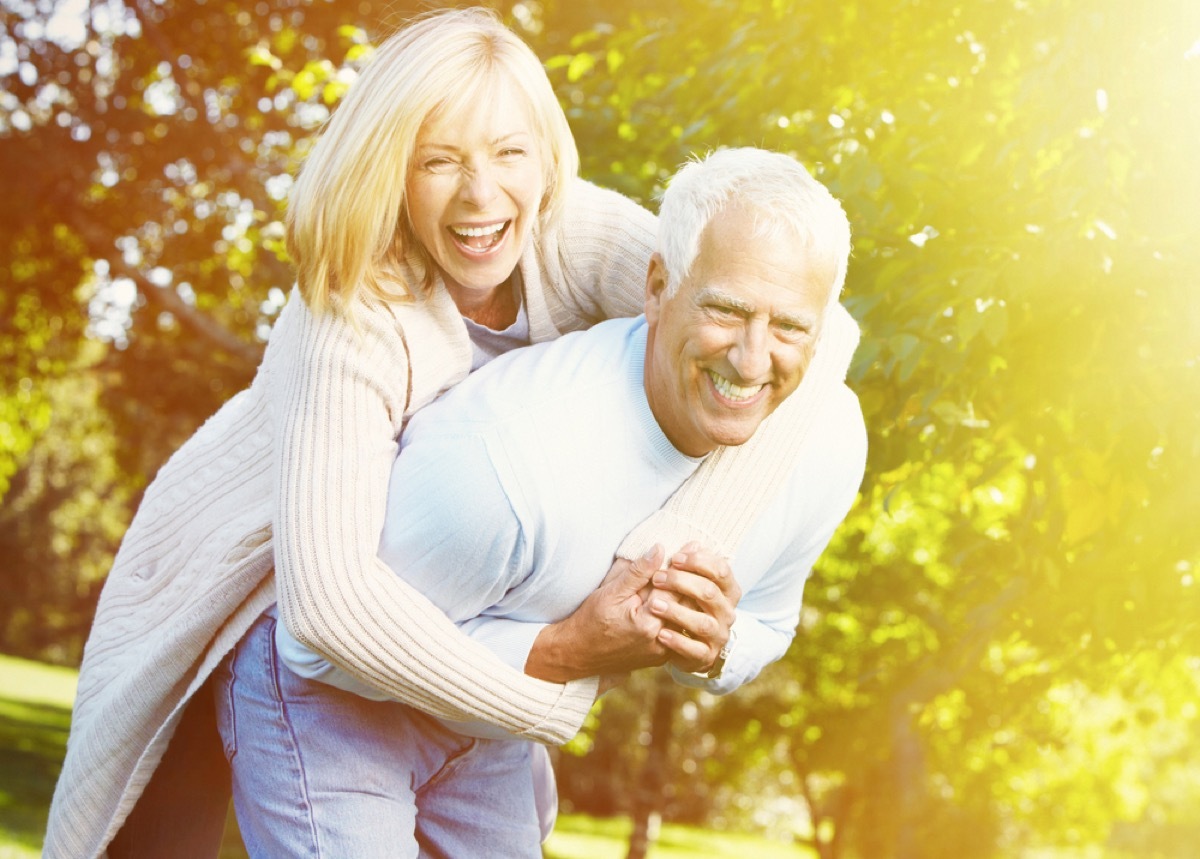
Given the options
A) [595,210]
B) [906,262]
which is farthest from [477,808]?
[906,262]

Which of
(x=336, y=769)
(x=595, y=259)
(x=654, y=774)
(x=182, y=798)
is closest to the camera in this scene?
(x=336, y=769)

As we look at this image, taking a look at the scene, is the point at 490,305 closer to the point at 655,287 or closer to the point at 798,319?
the point at 655,287

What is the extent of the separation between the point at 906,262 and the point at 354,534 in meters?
1.80

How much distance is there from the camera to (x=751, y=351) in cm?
226

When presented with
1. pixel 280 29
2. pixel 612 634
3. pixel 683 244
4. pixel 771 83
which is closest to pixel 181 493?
pixel 612 634

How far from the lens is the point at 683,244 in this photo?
92.0 inches

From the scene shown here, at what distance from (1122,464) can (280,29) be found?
7.27 metres

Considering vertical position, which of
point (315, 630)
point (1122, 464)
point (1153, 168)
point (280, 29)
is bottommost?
point (315, 630)

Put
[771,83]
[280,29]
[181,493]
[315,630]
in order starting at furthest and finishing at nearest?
[280,29] → [771,83] → [181,493] → [315,630]

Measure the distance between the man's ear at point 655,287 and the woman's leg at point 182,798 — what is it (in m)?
1.24

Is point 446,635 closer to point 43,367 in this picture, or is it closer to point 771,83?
point 771,83

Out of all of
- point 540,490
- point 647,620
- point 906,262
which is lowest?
point 647,620

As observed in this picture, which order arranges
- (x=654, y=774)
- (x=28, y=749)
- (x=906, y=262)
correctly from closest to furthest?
1. (x=906, y=262)
2. (x=654, y=774)
3. (x=28, y=749)

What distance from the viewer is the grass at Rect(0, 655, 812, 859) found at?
9664mm
